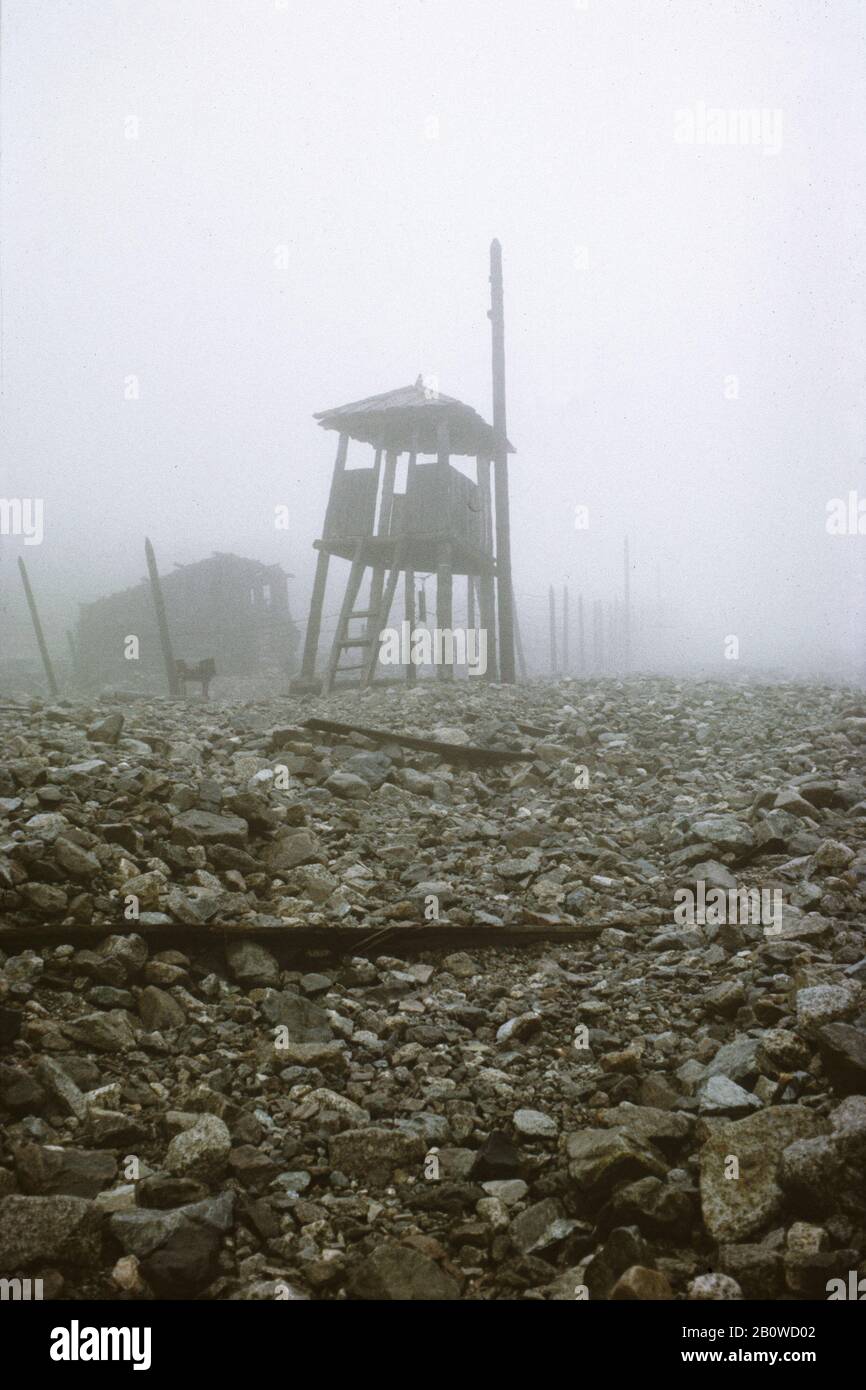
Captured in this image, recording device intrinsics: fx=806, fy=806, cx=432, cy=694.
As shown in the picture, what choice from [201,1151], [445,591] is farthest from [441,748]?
[445,591]

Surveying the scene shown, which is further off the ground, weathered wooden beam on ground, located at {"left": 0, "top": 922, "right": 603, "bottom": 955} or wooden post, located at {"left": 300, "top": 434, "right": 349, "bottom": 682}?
wooden post, located at {"left": 300, "top": 434, "right": 349, "bottom": 682}

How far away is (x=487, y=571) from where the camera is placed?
1488cm

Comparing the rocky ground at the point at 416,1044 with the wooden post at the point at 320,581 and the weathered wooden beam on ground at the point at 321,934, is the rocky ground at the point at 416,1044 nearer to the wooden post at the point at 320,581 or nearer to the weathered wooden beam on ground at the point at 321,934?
the weathered wooden beam on ground at the point at 321,934

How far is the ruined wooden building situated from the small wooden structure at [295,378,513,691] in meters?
12.7

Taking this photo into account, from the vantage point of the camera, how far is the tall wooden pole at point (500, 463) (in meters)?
13.0

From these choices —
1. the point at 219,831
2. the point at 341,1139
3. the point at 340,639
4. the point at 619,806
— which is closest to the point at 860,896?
the point at 619,806

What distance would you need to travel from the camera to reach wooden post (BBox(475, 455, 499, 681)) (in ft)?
46.9

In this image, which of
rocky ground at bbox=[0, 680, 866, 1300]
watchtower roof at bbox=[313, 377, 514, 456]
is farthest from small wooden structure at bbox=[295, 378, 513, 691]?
rocky ground at bbox=[0, 680, 866, 1300]

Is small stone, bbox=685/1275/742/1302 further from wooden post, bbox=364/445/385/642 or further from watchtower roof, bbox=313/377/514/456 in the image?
watchtower roof, bbox=313/377/514/456

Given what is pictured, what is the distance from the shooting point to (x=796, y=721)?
827cm

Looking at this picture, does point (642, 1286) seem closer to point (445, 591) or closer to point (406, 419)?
point (445, 591)
